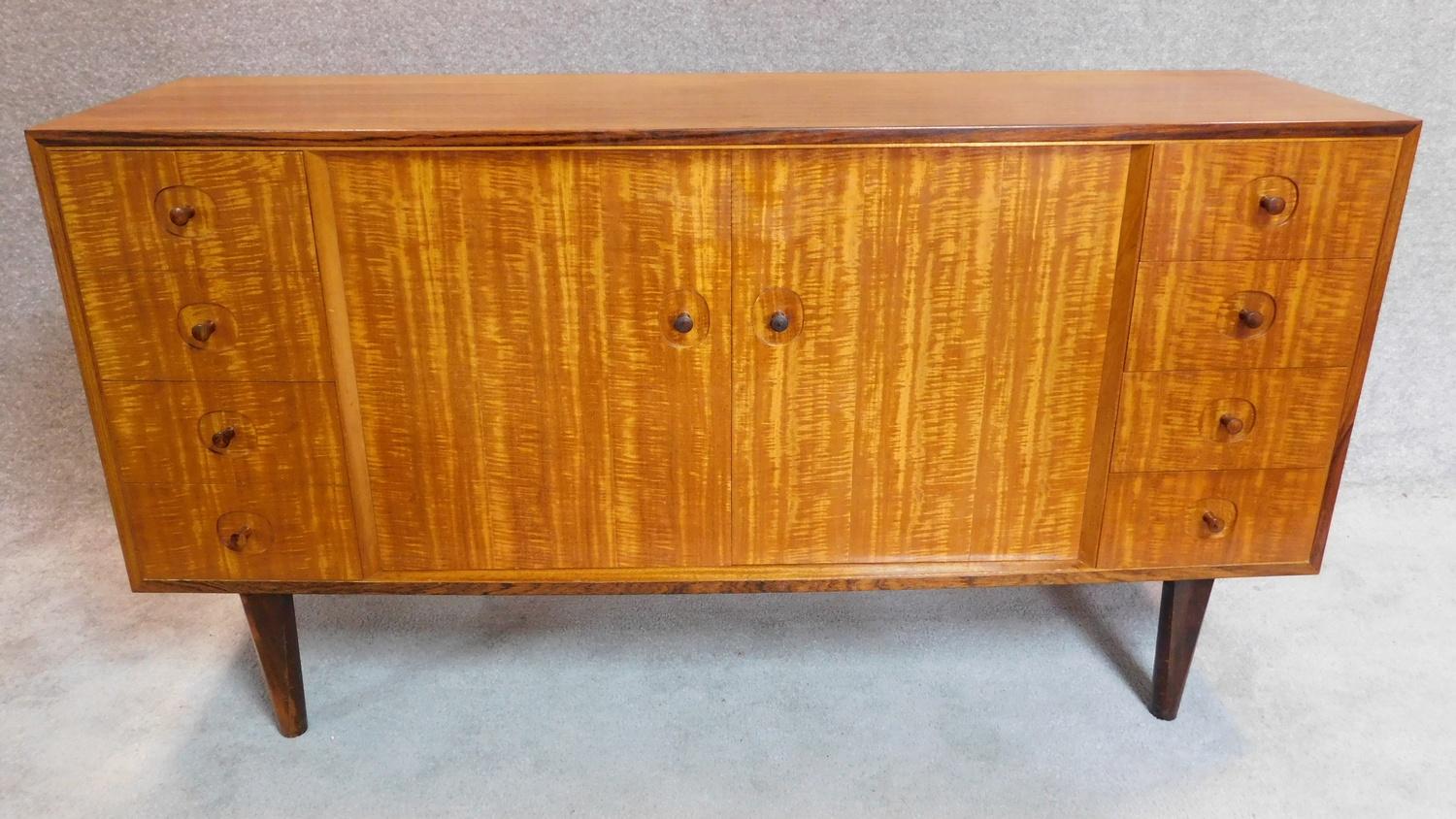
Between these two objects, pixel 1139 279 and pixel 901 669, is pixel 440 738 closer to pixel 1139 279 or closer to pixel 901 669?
pixel 901 669

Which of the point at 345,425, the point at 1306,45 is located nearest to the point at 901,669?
the point at 345,425

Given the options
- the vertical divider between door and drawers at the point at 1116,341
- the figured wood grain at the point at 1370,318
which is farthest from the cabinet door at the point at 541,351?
the figured wood grain at the point at 1370,318

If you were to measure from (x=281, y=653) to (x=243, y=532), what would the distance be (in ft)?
0.59

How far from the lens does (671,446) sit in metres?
1.13

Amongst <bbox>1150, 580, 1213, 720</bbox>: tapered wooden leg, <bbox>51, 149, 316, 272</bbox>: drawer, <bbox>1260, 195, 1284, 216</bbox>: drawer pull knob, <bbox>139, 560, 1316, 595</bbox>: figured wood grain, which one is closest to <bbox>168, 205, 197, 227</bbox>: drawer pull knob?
<bbox>51, 149, 316, 272</bbox>: drawer

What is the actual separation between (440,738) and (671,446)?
441 millimetres

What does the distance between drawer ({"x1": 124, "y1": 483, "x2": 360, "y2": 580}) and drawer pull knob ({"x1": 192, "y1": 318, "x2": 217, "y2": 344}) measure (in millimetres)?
150

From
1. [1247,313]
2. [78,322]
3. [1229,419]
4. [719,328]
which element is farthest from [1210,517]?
[78,322]

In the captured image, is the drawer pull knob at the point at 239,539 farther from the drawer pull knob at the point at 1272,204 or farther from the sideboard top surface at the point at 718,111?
the drawer pull knob at the point at 1272,204

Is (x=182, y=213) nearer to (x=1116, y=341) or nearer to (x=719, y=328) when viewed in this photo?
(x=719, y=328)

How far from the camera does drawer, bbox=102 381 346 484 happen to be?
43.2 inches

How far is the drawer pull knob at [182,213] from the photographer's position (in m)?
1.02

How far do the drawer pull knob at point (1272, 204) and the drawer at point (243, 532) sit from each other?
0.86 metres

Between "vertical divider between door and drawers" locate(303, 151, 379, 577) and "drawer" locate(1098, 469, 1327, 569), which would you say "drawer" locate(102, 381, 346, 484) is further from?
"drawer" locate(1098, 469, 1327, 569)
